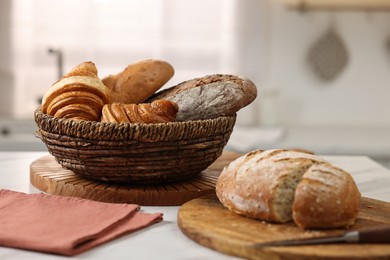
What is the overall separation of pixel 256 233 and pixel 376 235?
17 centimetres

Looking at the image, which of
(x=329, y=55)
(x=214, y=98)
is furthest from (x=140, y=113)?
(x=329, y=55)

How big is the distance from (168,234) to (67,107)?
404mm

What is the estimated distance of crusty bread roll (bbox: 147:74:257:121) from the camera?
1.28 m

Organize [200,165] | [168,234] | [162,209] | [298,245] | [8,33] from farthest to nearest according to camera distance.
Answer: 1. [8,33]
2. [200,165]
3. [162,209]
4. [168,234]
5. [298,245]

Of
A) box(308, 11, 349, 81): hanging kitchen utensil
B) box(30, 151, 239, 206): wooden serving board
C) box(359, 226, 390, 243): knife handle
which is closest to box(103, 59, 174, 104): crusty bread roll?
box(30, 151, 239, 206): wooden serving board

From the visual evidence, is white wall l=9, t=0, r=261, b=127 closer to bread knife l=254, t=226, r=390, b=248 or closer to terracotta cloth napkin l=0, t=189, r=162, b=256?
terracotta cloth napkin l=0, t=189, r=162, b=256

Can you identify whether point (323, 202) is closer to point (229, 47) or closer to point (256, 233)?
point (256, 233)

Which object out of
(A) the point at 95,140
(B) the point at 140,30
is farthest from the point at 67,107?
(B) the point at 140,30

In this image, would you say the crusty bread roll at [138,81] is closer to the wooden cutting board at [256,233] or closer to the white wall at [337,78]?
the wooden cutting board at [256,233]

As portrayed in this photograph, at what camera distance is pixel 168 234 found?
3.07 ft

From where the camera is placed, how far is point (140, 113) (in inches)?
46.4

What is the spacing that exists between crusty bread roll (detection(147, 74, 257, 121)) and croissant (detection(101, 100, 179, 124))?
0.10 m

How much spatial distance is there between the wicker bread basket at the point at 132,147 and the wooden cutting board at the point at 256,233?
135 millimetres

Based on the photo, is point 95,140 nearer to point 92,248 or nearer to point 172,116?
point 172,116
